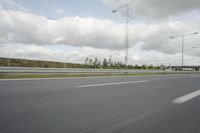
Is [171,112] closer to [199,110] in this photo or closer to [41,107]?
[199,110]

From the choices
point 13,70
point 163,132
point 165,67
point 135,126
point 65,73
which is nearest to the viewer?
point 163,132

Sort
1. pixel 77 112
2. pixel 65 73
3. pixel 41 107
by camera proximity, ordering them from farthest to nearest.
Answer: pixel 65 73
pixel 41 107
pixel 77 112

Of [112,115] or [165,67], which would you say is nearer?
[112,115]

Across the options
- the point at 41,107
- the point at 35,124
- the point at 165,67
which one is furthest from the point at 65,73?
the point at 165,67

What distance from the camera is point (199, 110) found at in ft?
17.4

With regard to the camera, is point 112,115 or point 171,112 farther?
point 171,112

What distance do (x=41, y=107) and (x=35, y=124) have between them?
51.6 inches

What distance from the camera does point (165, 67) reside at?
4750 centimetres

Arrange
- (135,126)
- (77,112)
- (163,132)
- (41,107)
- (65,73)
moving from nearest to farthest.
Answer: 1. (163,132)
2. (135,126)
3. (77,112)
4. (41,107)
5. (65,73)

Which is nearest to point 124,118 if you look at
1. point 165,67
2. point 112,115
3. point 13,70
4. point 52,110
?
point 112,115

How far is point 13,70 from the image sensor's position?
16.3m

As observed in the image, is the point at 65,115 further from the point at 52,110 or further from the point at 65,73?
the point at 65,73

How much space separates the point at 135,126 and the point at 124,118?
482 mm

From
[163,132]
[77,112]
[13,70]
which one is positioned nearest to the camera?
[163,132]
